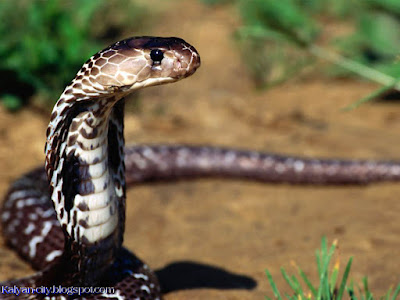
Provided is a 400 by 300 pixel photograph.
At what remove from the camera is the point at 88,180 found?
2549 mm

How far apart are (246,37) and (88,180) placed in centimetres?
547

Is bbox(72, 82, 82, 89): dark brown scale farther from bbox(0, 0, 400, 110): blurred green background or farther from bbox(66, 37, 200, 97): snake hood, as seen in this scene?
bbox(0, 0, 400, 110): blurred green background

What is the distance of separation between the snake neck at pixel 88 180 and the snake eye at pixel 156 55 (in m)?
0.24

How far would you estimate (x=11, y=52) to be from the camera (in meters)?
5.92

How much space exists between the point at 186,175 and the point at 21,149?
1501mm

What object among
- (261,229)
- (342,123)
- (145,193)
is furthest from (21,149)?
(342,123)

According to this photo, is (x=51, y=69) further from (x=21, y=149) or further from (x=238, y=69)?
(x=238, y=69)

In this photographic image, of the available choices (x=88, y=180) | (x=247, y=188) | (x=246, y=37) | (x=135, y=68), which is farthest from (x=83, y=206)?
(x=246, y=37)

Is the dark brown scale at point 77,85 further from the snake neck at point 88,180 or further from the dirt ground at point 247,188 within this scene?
the dirt ground at point 247,188

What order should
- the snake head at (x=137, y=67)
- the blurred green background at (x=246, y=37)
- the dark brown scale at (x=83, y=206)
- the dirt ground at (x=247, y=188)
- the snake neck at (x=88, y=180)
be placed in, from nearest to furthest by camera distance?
1. the snake head at (x=137, y=67)
2. the snake neck at (x=88, y=180)
3. the dark brown scale at (x=83, y=206)
4. the dirt ground at (x=247, y=188)
5. the blurred green background at (x=246, y=37)

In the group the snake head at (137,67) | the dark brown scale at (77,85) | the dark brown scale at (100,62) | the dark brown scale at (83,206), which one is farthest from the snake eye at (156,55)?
the dark brown scale at (83,206)

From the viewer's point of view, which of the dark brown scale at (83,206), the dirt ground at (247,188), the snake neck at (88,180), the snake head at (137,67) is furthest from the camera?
the dirt ground at (247,188)

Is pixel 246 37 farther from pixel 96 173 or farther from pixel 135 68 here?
pixel 135 68

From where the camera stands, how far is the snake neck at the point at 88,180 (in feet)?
8.01
